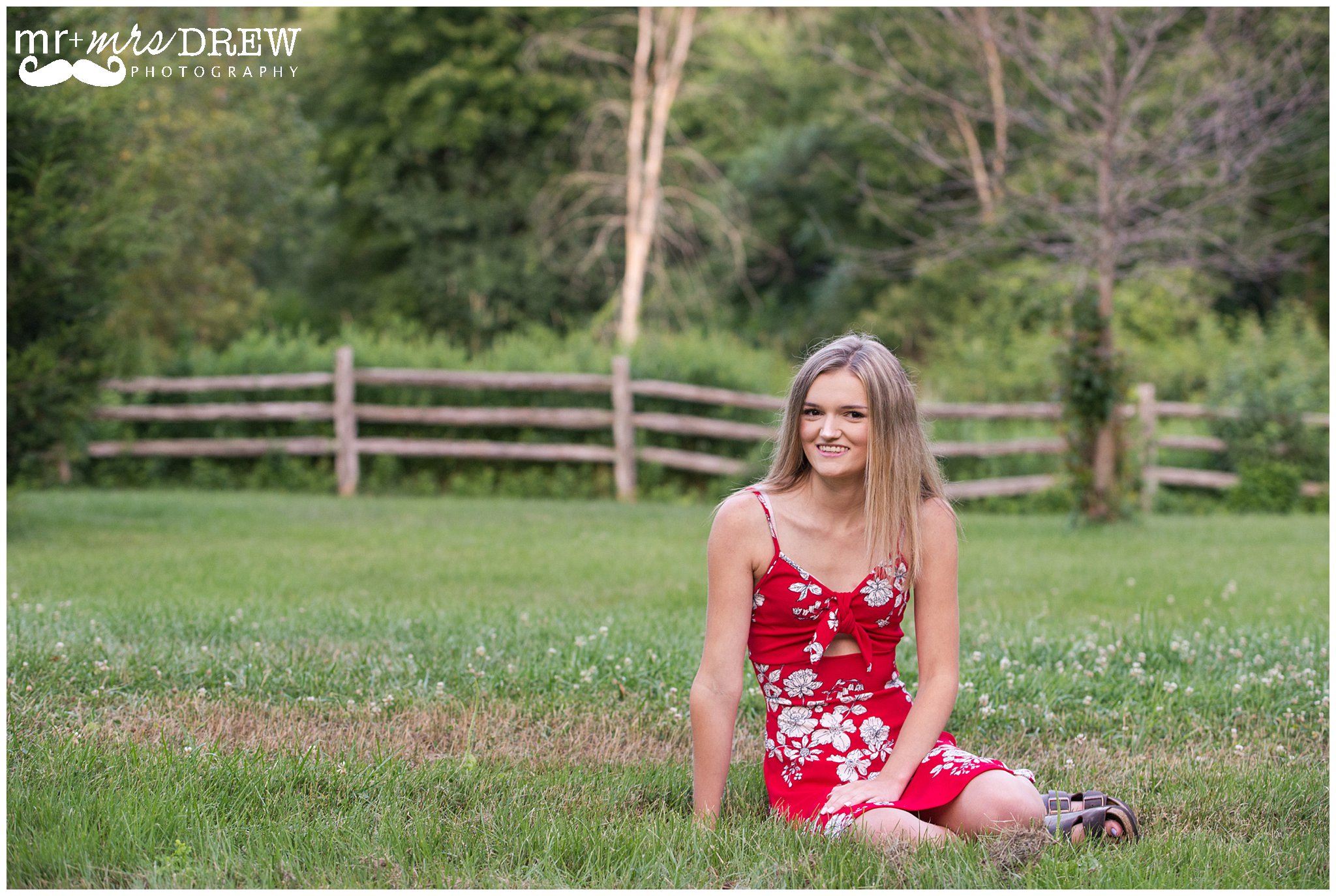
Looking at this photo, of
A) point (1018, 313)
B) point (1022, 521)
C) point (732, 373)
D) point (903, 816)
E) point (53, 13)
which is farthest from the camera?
point (1018, 313)

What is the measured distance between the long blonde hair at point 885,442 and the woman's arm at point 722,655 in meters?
0.33

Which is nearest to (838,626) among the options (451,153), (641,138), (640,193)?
(641,138)

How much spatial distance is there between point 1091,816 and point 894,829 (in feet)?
1.86

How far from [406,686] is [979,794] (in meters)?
2.41

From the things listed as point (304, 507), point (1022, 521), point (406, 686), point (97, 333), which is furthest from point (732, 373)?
point (406, 686)

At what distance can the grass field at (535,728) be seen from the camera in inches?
121

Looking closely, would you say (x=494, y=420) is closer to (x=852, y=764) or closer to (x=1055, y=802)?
(x=852, y=764)

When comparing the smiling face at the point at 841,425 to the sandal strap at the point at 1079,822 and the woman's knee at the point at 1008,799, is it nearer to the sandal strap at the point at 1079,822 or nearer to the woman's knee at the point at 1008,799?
the woman's knee at the point at 1008,799

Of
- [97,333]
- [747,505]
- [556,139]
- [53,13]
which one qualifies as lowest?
[747,505]

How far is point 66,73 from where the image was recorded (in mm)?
9742

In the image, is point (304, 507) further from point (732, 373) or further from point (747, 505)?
point (747, 505)

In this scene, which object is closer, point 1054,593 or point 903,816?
point 903,816

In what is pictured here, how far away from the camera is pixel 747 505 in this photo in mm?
3438

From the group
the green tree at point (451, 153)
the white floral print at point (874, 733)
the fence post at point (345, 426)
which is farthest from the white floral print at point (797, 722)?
the green tree at point (451, 153)
